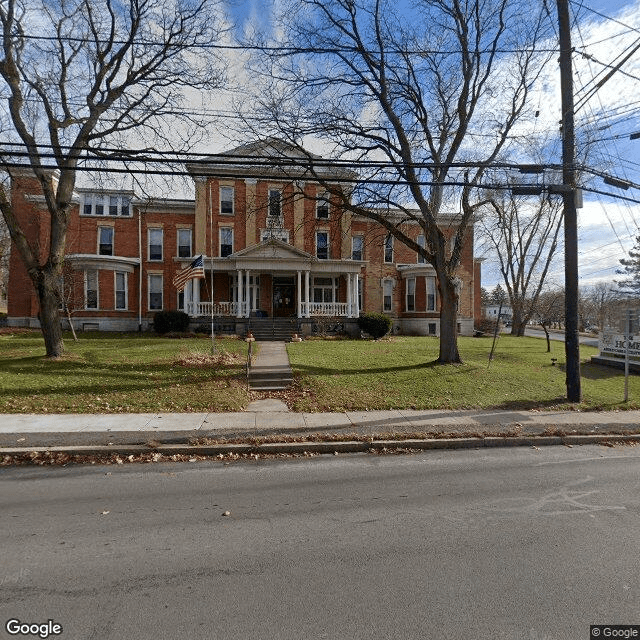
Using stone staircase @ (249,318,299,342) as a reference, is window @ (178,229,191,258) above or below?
above

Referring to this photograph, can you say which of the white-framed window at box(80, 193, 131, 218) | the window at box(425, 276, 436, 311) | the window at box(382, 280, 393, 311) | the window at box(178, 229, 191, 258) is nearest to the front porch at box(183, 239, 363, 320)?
the window at box(178, 229, 191, 258)

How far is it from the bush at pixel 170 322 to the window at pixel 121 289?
5.35m

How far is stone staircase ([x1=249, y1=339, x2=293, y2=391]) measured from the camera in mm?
10750

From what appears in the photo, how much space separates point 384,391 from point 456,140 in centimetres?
925

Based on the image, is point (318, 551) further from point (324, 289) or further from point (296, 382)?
point (324, 289)

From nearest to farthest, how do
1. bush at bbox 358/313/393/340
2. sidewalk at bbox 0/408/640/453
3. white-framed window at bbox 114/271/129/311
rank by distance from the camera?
sidewalk at bbox 0/408/640/453 < bush at bbox 358/313/393/340 < white-framed window at bbox 114/271/129/311

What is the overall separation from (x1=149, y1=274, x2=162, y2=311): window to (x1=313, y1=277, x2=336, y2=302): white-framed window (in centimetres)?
1088

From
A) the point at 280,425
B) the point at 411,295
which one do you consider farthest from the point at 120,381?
the point at 411,295

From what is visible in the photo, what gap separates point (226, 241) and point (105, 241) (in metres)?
8.23

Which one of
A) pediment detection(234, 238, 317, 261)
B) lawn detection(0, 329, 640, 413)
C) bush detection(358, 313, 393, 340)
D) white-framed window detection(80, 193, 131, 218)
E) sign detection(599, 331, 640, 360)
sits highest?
white-framed window detection(80, 193, 131, 218)

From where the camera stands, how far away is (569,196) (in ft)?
31.6

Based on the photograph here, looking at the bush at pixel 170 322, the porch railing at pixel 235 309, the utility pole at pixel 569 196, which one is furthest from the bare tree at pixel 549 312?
the bush at pixel 170 322

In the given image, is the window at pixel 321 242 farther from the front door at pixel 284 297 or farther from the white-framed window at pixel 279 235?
the front door at pixel 284 297

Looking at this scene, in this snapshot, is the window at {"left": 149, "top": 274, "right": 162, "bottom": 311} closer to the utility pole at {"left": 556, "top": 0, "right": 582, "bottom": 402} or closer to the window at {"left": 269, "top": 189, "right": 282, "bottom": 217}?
the window at {"left": 269, "top": 189, "right": 282, "bottom": 217}
